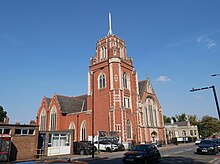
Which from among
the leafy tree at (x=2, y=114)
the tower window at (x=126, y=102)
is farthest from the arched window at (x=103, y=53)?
the leafy tree at (x=2, y=114)

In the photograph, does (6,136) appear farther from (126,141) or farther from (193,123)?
(193,123)

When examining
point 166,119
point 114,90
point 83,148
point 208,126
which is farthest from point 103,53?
point 166,119

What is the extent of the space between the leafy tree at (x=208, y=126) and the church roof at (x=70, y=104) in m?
57.5

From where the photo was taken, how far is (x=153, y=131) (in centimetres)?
4544

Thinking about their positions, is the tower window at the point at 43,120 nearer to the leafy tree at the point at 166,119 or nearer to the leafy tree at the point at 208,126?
the leafy tree at the point at 208,126

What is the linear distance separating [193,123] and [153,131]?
4953 cm

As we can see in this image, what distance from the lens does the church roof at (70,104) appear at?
46991 millimetres

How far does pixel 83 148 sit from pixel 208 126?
71608 mm

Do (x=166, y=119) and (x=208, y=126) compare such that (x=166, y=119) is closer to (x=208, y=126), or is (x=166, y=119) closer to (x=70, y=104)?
(x=208, y=126)

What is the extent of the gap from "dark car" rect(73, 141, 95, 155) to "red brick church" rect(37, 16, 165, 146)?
31.4ft

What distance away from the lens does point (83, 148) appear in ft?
91.4

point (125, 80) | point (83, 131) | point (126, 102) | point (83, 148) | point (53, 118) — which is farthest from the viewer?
point (53, 118)

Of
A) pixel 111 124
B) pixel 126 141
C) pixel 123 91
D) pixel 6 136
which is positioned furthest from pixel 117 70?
pixel 6 136

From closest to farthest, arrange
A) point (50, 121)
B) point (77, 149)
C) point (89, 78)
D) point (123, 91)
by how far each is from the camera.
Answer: point (77, 149), point (123, 91), point (89, 78), point (50, 121)
